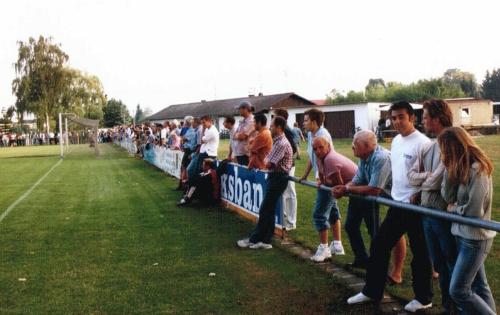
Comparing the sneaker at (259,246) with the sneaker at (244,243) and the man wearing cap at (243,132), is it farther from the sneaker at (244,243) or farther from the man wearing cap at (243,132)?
the man wearing cap at (243,132)

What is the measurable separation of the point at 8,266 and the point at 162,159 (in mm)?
14705

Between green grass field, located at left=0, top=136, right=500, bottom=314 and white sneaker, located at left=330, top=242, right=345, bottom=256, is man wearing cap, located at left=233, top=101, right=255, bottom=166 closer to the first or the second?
green grass field, located at left=0, top=136, right=500, bottom=314

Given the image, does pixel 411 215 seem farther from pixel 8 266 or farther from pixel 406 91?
pixel 406 91

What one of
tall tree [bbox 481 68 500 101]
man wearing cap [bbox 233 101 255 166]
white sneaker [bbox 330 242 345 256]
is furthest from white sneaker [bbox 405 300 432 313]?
tall tree [bbox 481 68 500 101]

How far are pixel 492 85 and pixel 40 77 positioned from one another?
70.6 metres

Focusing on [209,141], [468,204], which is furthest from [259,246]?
[209,141]

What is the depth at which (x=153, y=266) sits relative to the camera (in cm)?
712

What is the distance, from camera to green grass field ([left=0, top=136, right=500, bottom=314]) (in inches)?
221

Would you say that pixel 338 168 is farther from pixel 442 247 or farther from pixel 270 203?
pixel 442 247

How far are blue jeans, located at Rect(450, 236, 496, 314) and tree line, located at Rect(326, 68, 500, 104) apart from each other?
212 ft

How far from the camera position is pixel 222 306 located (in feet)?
18.1

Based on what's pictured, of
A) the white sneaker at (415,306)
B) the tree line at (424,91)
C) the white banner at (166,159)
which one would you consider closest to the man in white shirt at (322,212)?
the white sneaker at (415,306)

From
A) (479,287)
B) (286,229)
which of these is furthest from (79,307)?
(286,229)

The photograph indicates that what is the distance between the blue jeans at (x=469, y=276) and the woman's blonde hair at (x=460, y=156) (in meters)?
0.46
